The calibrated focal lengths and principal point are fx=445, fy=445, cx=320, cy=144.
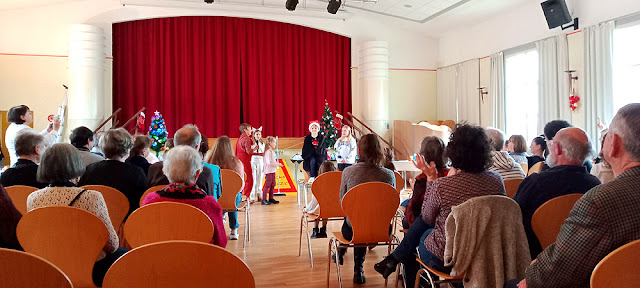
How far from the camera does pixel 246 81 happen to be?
11.9 meters

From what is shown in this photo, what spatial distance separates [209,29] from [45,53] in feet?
12.4

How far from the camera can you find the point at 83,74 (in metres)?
9.88

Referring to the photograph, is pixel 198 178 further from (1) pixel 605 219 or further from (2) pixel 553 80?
(2) pixel 553 80

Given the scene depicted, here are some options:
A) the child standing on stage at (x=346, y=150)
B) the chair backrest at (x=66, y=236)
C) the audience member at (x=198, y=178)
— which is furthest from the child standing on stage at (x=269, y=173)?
the chair backrest at (x=66, y=236)

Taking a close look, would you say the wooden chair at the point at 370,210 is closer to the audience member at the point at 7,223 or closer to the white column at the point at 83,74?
the audience member at the point at 7,223

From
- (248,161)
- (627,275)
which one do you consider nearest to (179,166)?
(627,275)

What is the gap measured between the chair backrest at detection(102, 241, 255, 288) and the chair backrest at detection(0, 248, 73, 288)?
0.48ft

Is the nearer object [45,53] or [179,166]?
[179,166]

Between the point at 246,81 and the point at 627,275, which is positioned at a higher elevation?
the point at 246,81

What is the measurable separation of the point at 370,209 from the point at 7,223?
2.22m

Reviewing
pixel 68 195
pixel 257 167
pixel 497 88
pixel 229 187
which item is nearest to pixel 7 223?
pixel 68 195

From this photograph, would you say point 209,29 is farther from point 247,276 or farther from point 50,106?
point 247,276

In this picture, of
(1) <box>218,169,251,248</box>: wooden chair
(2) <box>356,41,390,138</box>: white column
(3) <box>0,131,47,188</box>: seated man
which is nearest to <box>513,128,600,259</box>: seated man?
(1) <box>218,169,251,248</box>: wooden chair

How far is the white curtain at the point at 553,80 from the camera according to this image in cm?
836
